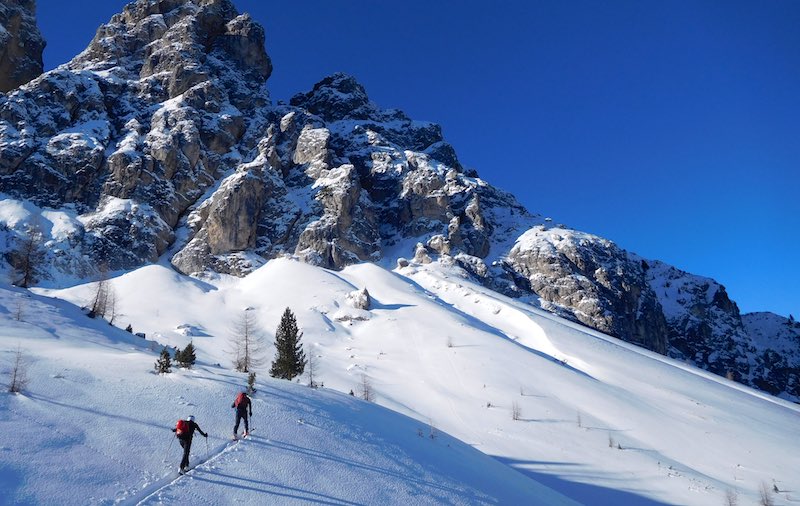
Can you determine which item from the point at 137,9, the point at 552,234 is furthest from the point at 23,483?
the point at 137,9

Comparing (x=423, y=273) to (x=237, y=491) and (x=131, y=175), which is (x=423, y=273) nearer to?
(x=131, y=175)

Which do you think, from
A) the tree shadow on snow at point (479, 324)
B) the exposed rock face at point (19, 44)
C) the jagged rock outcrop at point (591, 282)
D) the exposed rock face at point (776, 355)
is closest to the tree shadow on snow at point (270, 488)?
the tree shadow on snow at point (479, 324)

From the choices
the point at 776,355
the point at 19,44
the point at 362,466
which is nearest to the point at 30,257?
the point at 362,466

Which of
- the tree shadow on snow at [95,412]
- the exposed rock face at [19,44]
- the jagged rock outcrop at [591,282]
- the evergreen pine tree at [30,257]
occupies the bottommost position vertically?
the tree shadow on snow at [95,412]

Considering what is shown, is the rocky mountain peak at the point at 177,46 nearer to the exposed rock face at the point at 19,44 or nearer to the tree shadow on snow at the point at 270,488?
the exposed rock face at the point at 19,44

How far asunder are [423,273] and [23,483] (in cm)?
7806

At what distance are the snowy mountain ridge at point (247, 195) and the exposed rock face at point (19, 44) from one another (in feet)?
25.2

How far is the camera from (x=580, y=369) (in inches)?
1973

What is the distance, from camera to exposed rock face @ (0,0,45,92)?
10556cm

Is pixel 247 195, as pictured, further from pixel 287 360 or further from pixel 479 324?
pixel 287 360

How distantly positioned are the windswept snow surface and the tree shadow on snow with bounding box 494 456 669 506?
13cm

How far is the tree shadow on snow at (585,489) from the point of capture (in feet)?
71.9

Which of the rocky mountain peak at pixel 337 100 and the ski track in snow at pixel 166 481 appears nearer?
the ski track in snow at pixel 166 481

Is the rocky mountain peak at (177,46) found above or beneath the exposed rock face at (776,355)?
above
